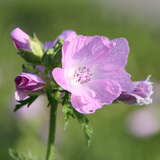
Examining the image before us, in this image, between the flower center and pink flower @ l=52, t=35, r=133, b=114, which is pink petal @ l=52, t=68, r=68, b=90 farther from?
the flower center

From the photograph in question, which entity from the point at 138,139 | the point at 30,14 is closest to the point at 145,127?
the point at 138,139

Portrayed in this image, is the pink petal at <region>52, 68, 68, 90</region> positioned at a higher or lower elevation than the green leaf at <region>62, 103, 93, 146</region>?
higher

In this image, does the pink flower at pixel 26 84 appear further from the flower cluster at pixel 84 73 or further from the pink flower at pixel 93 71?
the pink flower at pixel 93 71

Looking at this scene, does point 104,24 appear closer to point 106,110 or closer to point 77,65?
point 106,110

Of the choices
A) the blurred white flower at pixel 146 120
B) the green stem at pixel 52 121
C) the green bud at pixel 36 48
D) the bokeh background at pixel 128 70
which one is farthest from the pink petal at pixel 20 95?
the blurred white flower at pixel 146 120

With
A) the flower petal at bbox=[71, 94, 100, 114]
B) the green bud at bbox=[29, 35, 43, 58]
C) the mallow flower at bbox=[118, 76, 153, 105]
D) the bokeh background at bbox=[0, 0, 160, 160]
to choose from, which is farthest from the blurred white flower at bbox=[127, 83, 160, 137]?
the flower petal at bbox=[71, 94, 100, 114]

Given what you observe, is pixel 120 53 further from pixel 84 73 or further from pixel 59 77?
pixel 59 77
